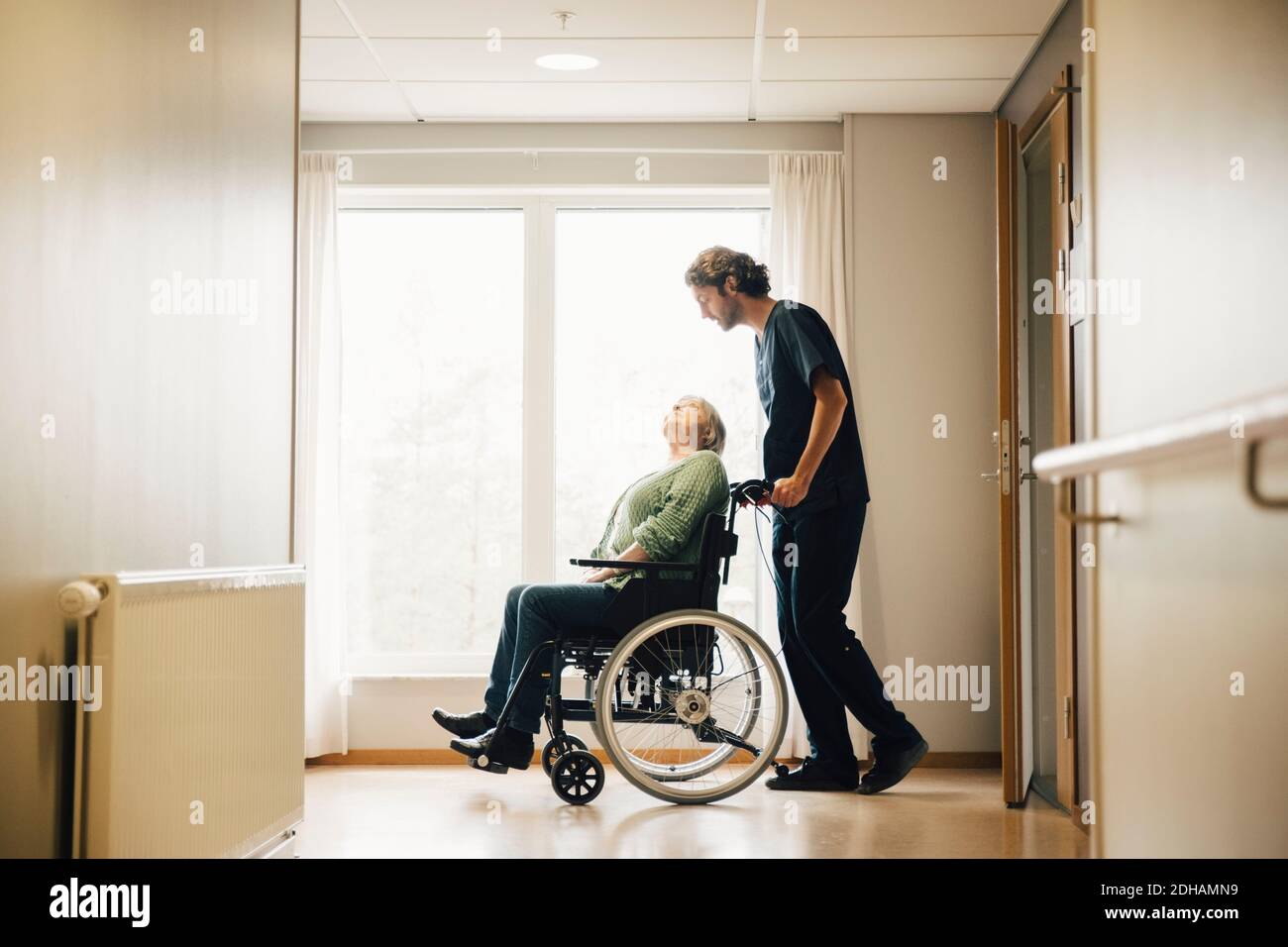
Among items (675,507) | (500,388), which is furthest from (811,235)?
(675,507)

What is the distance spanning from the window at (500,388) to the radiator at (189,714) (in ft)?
5.53

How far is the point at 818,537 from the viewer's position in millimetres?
3518

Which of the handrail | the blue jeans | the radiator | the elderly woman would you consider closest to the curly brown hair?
the elderly woman

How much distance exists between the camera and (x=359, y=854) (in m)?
2.83

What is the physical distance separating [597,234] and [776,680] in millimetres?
2003

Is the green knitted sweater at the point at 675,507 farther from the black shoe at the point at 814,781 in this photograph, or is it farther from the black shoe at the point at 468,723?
the black shoe at the point at 814,781

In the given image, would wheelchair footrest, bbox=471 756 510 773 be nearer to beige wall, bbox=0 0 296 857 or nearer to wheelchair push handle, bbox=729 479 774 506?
beige wall, bbox=0 0 296 857

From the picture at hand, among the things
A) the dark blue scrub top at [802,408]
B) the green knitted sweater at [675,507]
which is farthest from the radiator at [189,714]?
the dark blue scrub top at [802,408]

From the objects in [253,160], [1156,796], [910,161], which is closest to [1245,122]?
[1156,796]

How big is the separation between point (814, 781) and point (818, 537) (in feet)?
2.36

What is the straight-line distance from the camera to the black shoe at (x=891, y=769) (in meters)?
3.51
